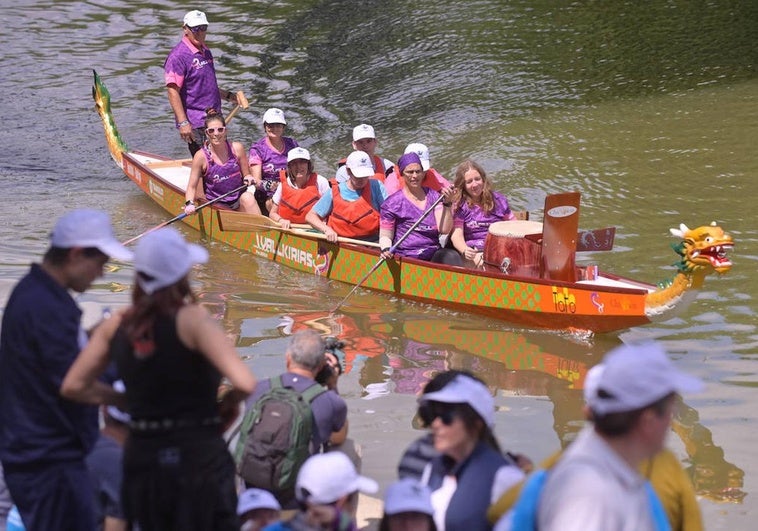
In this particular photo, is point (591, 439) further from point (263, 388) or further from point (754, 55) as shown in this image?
point (754, 55)

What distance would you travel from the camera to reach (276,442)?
15.6 feet

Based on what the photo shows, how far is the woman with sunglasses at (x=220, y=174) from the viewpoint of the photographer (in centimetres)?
1179

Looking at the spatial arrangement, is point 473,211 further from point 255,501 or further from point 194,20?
point 255,501

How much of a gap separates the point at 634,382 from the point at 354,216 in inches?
312

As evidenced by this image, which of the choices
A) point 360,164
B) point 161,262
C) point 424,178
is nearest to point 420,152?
point 424,178

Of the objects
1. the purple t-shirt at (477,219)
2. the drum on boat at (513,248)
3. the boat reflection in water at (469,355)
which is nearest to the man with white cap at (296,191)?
the boat reflection in water at (469,355)

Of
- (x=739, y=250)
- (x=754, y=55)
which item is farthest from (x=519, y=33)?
(x=739, y=250)

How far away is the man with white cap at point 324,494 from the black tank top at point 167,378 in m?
0.46

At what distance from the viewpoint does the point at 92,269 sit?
3975 mm

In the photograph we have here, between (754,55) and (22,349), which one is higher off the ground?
(754,55)

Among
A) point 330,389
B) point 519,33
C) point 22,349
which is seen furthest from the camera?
point 519,33

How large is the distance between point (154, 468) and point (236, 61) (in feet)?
58.3

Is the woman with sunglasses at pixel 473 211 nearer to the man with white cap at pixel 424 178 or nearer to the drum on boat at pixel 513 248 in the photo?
the drum on boat at pixel 513 248

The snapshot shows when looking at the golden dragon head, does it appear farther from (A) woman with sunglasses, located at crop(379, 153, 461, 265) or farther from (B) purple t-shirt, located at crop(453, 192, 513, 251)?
(A) woman with sunglasses, located at crop(379, 153, 461, 265)
